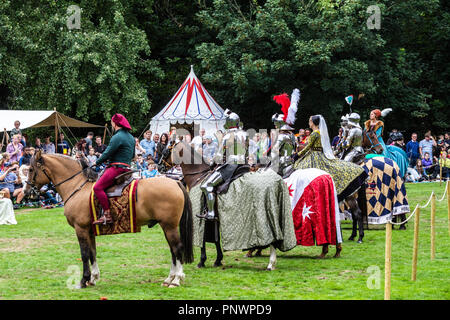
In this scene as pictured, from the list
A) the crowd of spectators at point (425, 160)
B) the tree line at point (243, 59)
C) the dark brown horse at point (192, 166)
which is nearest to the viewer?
the dark brown horse at point (192, 166)

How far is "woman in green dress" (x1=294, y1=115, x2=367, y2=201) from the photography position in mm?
11508

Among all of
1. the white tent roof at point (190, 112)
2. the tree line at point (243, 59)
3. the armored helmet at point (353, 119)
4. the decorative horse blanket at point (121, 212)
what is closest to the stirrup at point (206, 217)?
the decorative horse blanket at point (121, 212)

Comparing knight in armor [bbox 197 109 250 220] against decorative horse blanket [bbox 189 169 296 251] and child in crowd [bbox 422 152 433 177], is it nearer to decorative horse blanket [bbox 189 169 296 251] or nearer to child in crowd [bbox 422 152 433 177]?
decorative horse blanket [bbox 189 169 296 251]

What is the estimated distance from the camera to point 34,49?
26656 mm

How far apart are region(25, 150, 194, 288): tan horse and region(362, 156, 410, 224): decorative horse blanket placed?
626 centimetres

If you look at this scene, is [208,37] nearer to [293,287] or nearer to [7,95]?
[7,95]

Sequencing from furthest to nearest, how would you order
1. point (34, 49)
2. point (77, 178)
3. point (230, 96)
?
point (230, 96), point (34, 49), point (77, 178)

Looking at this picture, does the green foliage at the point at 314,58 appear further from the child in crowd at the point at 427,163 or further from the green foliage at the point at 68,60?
the green foliage at the point at 68,60

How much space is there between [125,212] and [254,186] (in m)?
2.24

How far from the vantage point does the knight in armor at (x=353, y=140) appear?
13.8 metres

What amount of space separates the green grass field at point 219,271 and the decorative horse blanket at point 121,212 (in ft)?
2.61

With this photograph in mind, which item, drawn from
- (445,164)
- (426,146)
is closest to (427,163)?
(426,146)

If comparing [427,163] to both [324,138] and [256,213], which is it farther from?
[256,213]

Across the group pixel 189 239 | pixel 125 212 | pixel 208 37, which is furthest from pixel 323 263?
pixel 208 37
